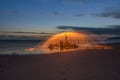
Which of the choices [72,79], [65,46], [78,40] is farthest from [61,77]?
[78,40]

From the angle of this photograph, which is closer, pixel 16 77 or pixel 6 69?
pixel 16 77

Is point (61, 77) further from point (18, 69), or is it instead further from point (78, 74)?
point (18, 69)

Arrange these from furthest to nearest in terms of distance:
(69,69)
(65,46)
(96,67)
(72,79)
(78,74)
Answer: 1. (65,46)
2. (96,67)
3. (69,69)
4. (78,74)
5. (72,79)

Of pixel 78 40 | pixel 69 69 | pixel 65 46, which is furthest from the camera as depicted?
pixel 78 40

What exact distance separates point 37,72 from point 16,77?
122cm

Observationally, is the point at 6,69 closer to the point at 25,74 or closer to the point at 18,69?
the point at 18,69

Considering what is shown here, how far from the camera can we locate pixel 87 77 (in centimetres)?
988

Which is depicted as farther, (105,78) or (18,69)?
(18,69)

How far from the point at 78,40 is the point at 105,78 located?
102 ft

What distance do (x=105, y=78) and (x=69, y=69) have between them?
2.00 meters

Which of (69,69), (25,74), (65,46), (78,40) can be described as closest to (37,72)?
(25,74)

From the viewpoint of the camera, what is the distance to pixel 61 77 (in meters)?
9.84

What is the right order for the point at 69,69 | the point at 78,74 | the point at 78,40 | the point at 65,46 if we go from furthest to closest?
the point at 78,40 < the point at 65,46 < the point at 69,69 < the point at 78,74

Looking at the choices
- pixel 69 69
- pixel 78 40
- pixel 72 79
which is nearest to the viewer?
pixel 72 79
